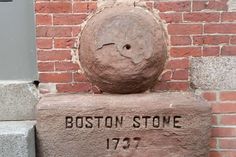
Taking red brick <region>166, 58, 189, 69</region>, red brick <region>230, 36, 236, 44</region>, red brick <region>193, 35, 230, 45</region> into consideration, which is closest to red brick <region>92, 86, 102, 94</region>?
red brick <region>166, 58, 189, 69</region>

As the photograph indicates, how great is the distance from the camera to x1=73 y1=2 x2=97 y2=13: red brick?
282 centimetres

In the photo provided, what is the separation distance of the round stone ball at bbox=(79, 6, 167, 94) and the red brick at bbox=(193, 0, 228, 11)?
33 centimetres

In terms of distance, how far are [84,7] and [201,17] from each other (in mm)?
833

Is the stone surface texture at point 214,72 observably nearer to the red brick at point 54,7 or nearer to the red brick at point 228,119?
the red brick at point 228,119

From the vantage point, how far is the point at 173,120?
262cm

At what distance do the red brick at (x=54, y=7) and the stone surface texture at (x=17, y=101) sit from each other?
54cm

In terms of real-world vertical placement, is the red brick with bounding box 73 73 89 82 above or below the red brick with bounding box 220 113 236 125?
above

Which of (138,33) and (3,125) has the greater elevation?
(138,33)

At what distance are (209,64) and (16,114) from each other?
1.44 metres

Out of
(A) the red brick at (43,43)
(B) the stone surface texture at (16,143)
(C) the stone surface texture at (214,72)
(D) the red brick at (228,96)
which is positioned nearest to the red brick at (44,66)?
(A) the red brick at (43,43)

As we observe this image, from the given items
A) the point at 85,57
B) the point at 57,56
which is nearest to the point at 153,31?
the point at 85,57

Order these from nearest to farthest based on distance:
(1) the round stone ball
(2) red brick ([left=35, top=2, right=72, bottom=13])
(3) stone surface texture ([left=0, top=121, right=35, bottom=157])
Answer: (3) stone surface texture ([left=0, top=121, right=35, bottom=157]) < (1) the round stone ball < (2) red brick ([left=35, top=2, right=72, bottom=13])

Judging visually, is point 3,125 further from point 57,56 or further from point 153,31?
point 153,31

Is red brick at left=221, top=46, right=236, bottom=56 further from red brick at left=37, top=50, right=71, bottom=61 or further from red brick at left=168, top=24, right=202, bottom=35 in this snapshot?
red brick at left=37, top=50, right=71, bottom=61
